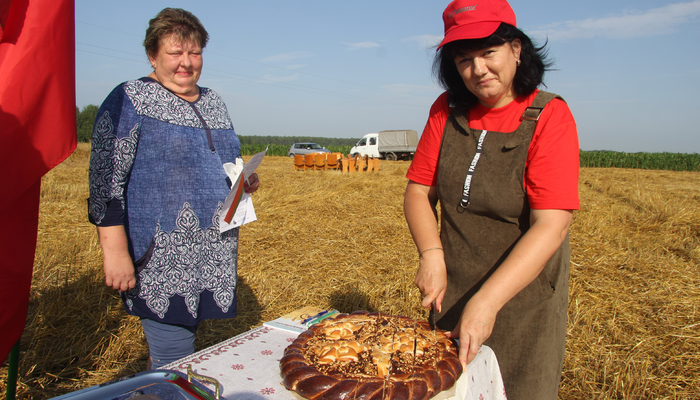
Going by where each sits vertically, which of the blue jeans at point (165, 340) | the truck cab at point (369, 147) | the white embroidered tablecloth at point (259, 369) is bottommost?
the blue jeans at point (165, 340)

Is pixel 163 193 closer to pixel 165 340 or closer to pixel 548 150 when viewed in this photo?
pixel 165 340

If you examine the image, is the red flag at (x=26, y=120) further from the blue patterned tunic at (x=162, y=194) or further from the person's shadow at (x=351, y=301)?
the person's shadow at (x=351, y=301)

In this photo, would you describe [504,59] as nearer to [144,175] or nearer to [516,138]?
[516,138]

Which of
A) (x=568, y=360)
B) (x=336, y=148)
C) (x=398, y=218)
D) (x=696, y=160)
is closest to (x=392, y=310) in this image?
(x=568, y=360)

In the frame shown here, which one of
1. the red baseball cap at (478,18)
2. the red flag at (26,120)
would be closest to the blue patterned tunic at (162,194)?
the red flag at (26,120)

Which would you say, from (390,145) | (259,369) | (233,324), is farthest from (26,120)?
(390,145)

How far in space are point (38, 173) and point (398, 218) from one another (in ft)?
23.0

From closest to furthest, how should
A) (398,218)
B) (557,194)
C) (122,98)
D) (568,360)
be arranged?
(557,194) → (122,98) → (568,360) → (398,218)

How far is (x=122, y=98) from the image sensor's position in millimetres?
1908

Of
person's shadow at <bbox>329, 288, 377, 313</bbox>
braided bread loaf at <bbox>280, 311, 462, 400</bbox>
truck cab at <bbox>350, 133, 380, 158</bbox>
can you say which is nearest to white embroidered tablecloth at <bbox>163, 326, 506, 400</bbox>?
braided bread loaf at <bbox>280, 311, 462, 400</bbox>

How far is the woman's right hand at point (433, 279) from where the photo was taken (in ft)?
5.42

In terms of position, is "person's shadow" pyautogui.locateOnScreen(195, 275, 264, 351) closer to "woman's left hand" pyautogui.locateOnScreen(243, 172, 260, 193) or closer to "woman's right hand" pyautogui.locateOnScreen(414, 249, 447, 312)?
"woman's left hand" pyautogui.locateOnScreen(243, 172, 260, 193)

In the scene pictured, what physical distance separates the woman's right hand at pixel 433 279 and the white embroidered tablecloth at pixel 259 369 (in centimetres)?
26

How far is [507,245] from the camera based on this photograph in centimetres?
169
